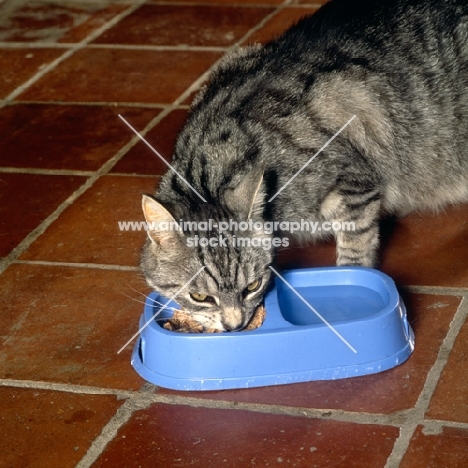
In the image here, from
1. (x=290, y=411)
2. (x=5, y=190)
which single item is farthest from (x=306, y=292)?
(x=5, y=190)

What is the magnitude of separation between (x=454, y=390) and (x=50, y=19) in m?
3.87

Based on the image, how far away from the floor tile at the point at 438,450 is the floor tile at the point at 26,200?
1.72 m

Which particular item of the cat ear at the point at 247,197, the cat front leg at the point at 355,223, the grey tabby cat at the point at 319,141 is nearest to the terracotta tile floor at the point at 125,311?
the cat front leg at the point at 355,223

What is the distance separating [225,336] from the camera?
2.48 m

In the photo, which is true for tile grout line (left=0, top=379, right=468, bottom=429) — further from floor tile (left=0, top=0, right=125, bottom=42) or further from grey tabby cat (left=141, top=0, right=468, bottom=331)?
floor tile (left=0, top=0, right=125, bottom=42)

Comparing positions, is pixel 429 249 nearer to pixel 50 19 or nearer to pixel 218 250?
pixel 218 250

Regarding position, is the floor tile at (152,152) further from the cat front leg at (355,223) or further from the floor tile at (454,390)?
the floor tile at (454,390)

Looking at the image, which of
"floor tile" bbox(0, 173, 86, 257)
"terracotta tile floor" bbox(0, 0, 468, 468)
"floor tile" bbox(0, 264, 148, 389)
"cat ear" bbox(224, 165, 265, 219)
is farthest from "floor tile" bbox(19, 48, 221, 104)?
"cat ear" bbox(224, 165, 265, 219)

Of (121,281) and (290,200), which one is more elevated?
(290,200)

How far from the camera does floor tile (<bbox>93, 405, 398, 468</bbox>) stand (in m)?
2.28

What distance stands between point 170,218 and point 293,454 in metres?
0.71

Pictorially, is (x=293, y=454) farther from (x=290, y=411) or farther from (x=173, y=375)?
(x=173, y=375)

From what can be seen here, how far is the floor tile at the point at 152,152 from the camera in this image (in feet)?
12.6

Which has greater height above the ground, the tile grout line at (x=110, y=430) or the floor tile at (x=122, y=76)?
the floor tile at (x=122, y=76)
